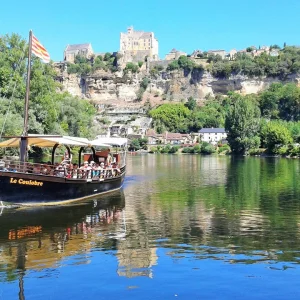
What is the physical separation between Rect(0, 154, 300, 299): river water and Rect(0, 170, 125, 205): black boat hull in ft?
2.96

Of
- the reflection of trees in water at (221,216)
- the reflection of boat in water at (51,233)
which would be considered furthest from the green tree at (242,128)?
the reflection of boat in water at (51,233)

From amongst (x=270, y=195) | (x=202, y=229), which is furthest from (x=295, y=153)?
(x=202, y=229)

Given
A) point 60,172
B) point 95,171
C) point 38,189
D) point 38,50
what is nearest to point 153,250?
point 38,189

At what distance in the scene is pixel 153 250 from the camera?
15.8m

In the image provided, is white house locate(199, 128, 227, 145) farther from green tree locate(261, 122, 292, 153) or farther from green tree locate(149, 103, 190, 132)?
green tree locate(261, 122, 292, 153)

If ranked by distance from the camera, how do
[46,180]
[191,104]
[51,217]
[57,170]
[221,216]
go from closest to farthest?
[51,217] → [221,216] → [46,180] → [57,170] → [191,104]

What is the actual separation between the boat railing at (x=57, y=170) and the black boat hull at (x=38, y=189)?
532mm

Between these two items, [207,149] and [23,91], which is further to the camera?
[207,149]

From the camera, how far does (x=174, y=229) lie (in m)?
19.6

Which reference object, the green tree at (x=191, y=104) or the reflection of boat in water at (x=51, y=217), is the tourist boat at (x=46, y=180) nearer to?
the reflection of boat in water at (x=51, y=217)

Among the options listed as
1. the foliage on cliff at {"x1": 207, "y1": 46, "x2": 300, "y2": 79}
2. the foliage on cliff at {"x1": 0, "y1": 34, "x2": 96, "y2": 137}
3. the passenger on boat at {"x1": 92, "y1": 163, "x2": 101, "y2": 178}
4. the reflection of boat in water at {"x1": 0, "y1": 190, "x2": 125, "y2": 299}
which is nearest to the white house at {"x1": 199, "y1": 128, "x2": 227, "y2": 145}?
the foliage on cliff at {"x1": 207, "y1": 46, "x2": 300, "y2": 79}

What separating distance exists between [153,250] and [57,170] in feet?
40.1

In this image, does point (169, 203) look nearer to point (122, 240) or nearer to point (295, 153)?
point (122, 240)

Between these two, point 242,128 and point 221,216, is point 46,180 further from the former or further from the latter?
point 242,128
